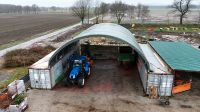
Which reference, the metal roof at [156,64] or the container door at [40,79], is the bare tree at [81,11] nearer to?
the metal roof at [156,64]

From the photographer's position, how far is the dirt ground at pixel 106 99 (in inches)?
639

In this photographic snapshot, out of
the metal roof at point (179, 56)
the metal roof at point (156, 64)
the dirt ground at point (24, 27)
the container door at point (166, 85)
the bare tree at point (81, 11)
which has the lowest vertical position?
the container door at point (166, 85)

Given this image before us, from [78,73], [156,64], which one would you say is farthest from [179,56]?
[78,73]

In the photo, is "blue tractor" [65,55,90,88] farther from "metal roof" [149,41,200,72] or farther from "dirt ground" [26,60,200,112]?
"metal roof" [149,41,200,72]

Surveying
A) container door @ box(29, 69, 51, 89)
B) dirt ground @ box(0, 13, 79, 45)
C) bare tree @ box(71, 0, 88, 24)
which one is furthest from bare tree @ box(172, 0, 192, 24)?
container door @ box(29, 69, 51, 89)

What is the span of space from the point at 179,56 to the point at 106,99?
8941 mm

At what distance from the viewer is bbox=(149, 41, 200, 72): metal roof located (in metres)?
18.9

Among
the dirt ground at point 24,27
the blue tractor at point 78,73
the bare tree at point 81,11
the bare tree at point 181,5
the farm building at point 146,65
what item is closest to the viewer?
the farm building at point 146,65

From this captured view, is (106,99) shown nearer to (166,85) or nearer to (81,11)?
(166,85)

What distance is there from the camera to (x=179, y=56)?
2209 centimetres

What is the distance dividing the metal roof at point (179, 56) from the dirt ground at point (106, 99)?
2230 millimetres

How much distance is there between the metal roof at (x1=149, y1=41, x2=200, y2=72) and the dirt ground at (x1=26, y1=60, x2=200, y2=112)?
223 centimetres

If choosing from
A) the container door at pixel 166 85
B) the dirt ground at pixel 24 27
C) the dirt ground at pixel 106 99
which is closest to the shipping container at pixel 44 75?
the dirt ground at pixel 106 99

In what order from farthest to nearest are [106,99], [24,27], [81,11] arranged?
1. [81,11]
2. [24,27]
3. [106,99]
